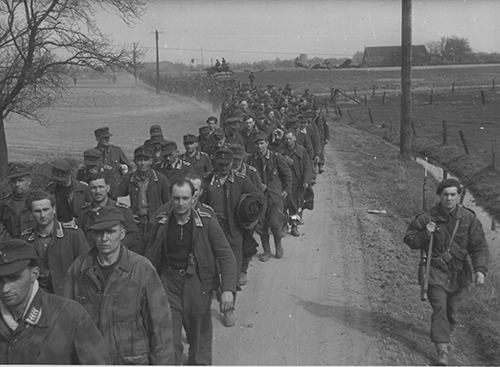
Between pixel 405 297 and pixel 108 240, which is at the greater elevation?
pixel 108 240

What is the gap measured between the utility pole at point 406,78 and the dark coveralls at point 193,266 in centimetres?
1387

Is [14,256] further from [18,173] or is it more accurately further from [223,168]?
[223,168]

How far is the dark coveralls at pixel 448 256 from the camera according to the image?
550 cm

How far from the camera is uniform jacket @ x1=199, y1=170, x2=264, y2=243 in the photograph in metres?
6.50

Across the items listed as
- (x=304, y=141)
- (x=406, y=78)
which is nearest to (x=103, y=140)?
(x=304, y=141)

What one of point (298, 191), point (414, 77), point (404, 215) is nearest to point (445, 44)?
point (414, 77)

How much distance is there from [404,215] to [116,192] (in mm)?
7301

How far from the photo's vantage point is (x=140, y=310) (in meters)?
3.56

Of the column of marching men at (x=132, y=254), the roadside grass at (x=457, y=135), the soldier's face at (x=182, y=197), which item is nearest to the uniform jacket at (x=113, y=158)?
the column of marching men at (x=132, y=254)

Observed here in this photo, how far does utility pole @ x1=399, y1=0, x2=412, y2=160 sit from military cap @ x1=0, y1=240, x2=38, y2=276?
15.6 meters

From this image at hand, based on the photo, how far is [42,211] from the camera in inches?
178

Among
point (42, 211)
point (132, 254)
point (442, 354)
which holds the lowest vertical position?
point (442, 354)

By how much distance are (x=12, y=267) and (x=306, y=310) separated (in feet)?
14.5

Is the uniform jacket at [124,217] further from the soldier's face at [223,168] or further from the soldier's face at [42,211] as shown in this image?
the soldier's face at [223,168]
